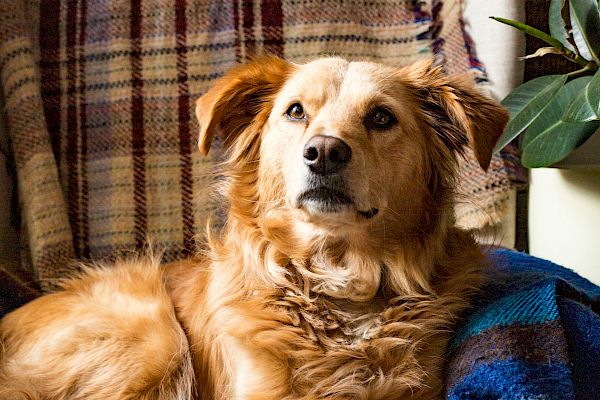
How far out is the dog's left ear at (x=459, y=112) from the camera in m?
1.43

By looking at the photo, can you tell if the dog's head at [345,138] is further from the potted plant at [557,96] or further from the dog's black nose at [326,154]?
the potted plant at [557,96]

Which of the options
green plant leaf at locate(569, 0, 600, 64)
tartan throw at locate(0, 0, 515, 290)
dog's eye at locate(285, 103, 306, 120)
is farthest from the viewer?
tartan throw at locate(0, 0, 515, 290)

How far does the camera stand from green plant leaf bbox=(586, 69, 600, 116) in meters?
1.47

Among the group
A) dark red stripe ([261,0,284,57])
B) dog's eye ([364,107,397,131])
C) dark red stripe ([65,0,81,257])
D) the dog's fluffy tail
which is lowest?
the dog's fluffy tail

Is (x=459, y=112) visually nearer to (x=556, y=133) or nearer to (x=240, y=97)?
(x=556, y=133)

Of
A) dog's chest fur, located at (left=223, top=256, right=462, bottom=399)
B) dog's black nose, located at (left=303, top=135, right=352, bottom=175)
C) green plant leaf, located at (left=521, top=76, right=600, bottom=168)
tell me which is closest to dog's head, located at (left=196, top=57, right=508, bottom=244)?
dog's black nose, located at (left=303, top=135, right=352, bottom=175)

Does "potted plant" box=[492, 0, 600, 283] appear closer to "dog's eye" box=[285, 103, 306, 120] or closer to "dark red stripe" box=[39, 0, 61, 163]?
"dog's eye" box=[285, 103, 306, 120]

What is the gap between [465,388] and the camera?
4.01 feet

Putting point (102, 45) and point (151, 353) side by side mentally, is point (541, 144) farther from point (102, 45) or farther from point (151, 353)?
point (102, 45)

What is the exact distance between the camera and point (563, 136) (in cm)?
173

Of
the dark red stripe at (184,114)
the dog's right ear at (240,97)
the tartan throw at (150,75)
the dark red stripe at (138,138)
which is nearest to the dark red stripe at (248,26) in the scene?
the tartan throw at (150,75)

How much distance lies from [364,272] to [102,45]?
1.26m

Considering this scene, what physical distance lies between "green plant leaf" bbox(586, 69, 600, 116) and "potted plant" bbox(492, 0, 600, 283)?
0.10m

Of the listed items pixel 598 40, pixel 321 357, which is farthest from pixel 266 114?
pixel 598 40
